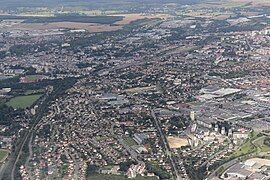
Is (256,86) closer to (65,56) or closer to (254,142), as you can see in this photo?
(254,142)

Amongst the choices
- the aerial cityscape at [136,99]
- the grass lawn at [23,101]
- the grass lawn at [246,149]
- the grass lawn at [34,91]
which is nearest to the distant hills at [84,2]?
the aerial cityscape at [136,99]

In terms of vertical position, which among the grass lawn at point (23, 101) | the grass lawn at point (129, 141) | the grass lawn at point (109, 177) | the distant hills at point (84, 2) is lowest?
the distant hills at point (84, 2)

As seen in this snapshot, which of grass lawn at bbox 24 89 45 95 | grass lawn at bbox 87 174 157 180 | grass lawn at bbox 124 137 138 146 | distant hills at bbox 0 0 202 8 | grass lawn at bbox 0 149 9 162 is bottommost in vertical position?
distant hills at bbox 0 0 202 8

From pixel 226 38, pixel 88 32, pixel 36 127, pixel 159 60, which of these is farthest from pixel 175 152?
pixel 88 32

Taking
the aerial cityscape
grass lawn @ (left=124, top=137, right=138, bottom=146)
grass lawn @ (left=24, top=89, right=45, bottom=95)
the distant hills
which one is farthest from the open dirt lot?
grass lawn @ (left=124, top=137, right=138, bottom=146)

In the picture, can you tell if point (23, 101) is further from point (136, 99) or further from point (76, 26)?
point (76, 26)

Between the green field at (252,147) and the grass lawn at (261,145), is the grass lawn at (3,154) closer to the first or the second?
the green field at (252,147)

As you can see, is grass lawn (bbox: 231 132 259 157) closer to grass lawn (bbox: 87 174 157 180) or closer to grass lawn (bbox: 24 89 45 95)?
grass lawn (bbox: 87 174 157 180)
